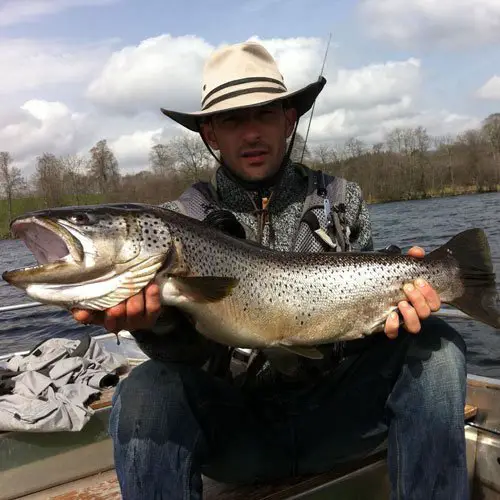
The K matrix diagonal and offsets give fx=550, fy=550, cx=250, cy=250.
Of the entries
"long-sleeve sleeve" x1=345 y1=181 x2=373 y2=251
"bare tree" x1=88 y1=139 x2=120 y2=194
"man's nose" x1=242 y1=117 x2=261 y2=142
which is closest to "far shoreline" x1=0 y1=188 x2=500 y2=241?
"bare tree" x1=88 y1=139 x2=120 y2=194

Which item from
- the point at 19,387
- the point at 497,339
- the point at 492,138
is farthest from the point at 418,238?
the point at 492,138

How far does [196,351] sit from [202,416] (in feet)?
0.90

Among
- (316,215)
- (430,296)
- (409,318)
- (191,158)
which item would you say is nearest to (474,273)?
(430,296)

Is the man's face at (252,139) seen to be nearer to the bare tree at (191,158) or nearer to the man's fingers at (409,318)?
the man's fingers at (409,318)

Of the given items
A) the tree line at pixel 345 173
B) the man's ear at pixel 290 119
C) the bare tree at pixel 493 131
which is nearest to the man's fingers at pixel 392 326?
the man's ear at pixel 290 119

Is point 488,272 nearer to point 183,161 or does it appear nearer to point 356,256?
point 356,256

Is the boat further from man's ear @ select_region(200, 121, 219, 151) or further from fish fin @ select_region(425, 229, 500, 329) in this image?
man's ear @ select_region(200, 121, 219, 151)

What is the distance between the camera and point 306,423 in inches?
101

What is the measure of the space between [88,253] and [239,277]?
66 centimetres

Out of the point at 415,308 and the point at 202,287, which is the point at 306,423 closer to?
the point at 415,308

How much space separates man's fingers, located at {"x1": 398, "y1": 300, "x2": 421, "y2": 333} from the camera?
2381 millimetres

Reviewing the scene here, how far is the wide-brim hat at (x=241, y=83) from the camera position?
9.39 feet

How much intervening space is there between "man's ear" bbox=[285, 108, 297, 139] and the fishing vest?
44 centimetres

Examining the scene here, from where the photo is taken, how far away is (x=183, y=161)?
41531mm
